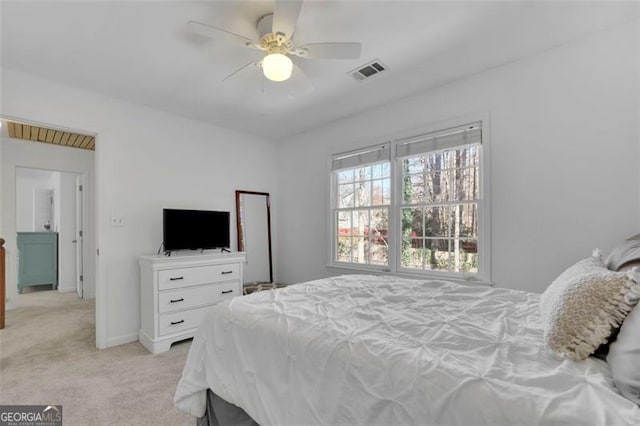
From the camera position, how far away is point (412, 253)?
10.6 ft

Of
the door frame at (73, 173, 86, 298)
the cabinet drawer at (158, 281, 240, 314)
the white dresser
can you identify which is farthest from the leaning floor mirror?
the door frame at (73, 173, 86, 298)

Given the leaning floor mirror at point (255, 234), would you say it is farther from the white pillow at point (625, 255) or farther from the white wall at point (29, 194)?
the white wall at point (29, 194)

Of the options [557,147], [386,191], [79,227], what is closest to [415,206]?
[386,191]

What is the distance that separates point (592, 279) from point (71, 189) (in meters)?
7.12

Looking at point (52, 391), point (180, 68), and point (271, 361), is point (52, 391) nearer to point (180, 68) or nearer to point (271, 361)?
point (271, 361)

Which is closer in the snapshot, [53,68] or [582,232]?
[582,232]

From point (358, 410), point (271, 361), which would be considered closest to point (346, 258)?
point (271, 361)

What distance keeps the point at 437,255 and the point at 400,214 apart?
0.58 m

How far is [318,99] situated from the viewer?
10.7ft

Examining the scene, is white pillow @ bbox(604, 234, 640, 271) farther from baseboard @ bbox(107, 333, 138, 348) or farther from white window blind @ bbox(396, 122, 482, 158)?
baseboard @ bbox(107, 333, 138, 348)

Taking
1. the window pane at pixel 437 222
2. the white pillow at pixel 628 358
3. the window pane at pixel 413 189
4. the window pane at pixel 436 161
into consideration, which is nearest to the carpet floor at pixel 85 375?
the white pillow at pixel 628 358

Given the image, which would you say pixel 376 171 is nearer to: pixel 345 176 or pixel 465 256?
pixel 345 176

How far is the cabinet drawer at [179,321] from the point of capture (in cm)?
294

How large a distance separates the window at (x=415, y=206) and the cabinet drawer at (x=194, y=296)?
1330mm
